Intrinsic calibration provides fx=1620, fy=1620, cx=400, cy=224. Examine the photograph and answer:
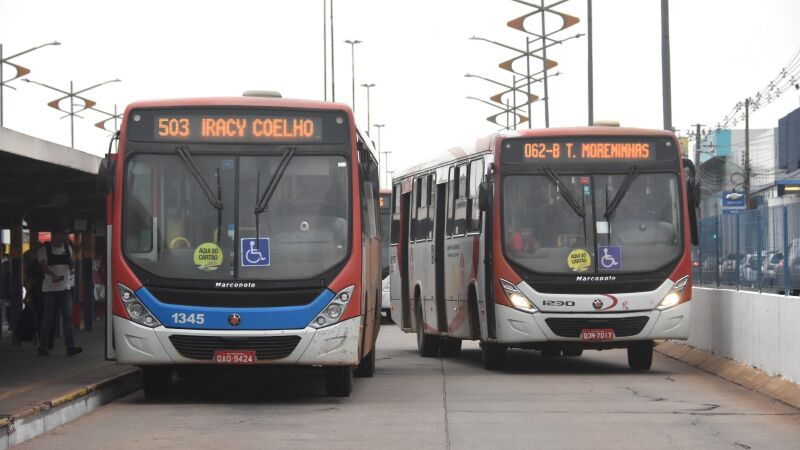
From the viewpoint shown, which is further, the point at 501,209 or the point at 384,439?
the point at 501,209

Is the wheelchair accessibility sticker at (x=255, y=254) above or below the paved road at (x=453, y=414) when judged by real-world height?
above

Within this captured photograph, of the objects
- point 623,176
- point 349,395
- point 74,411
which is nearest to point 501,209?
point 623,176

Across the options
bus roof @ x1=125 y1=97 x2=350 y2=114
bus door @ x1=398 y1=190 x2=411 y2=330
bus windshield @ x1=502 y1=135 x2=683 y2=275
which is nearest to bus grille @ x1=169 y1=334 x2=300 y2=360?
bus roof @ x1=125 y1=97 x2=350 y2=114

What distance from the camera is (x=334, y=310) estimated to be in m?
15.2

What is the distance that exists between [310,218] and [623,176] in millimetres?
5717

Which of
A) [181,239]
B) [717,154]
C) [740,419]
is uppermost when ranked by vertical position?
[717,154]

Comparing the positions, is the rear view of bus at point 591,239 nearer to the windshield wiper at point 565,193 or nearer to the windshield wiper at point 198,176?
the windshield wiper at point 565,193

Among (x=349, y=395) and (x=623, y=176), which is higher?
(x=623, y=176)

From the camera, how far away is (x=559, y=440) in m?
12.2

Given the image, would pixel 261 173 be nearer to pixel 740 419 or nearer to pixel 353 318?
pixel 353 318

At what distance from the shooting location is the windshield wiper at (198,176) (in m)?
15.4

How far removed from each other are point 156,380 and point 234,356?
147 cm

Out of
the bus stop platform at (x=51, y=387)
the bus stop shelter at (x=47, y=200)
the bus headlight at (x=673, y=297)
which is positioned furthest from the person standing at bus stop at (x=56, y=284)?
the bus headlight at (x=673, y=297)

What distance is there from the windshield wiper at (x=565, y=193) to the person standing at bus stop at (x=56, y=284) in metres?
6.48
